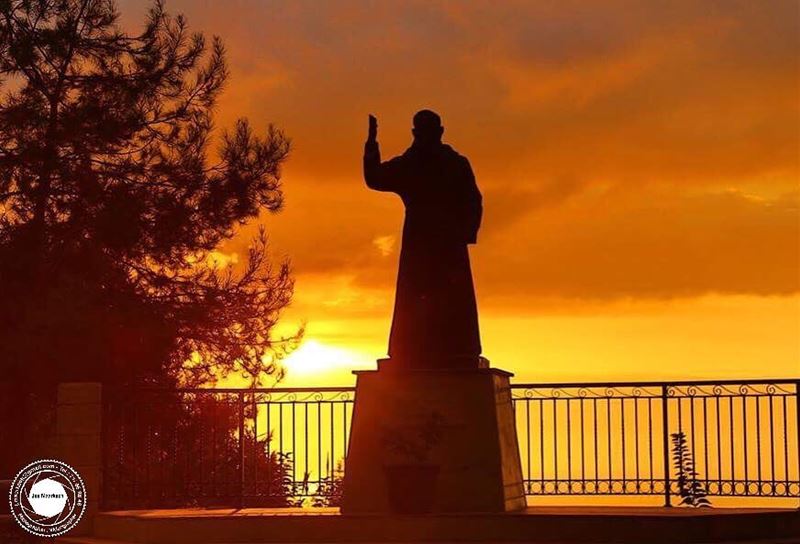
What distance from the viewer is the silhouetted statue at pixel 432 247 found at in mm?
14422

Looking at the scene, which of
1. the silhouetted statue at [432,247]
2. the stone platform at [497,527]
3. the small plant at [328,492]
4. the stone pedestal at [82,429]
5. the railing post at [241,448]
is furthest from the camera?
the small plant at [328,492]

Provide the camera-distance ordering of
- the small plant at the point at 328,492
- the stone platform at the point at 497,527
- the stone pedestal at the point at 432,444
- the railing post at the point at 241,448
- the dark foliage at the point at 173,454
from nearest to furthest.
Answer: the stone platform at the point at 497,527
the stone pedestal at the point at 432,444
the railing post at the point at 241,448
the small plant at the point at 328,492
the dark foliage at the point at 173,454

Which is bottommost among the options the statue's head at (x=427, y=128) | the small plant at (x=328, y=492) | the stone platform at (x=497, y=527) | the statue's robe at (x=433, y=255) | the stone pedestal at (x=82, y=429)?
the stone platform at (x=497, y=527)

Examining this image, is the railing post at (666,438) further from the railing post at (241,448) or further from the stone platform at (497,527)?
the railing post at (241,448)

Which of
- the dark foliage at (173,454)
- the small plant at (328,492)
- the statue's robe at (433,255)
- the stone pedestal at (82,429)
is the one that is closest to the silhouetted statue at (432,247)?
the statue's robe at (433,255)

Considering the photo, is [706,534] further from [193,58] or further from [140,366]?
[193,58]

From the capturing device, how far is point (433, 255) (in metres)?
14.5

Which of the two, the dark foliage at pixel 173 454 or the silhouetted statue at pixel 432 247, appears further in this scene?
the dark foliage at pixel 173 454

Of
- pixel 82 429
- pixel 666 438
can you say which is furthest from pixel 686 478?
pixel 82 429

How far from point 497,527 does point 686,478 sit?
3.35 meters

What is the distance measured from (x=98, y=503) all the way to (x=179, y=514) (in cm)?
172

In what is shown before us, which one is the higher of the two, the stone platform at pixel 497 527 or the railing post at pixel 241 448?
the railing post at pixel 241 448

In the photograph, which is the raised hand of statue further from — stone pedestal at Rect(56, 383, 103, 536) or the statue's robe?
stone pedestal at Rect(56, 383, 103, 536)

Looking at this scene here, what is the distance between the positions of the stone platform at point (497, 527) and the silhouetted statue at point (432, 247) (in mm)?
1589
